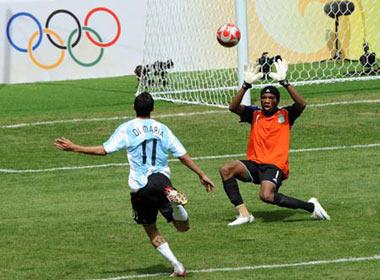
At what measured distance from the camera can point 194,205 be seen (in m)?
16.1

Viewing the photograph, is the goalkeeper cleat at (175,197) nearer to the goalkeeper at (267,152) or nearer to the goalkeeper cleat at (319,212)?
the goalkeeper at (267,152)

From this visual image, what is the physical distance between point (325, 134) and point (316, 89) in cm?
566

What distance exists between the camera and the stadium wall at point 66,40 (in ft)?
104

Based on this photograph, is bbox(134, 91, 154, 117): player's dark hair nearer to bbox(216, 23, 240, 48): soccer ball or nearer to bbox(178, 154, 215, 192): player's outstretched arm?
bbox(178, 154, 215, 192): player's outstretched arm

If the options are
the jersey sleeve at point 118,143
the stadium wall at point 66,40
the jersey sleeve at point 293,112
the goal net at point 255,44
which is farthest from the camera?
the stadium wall at point 66,40

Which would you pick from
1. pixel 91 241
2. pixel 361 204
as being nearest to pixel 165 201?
pixel 91 241

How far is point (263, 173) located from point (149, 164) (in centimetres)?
318

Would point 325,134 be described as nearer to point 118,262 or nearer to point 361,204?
point 361,204

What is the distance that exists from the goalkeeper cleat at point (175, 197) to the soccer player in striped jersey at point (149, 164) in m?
0.13

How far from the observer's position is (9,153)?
21.4 m

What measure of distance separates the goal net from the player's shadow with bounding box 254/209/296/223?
31.5 ft

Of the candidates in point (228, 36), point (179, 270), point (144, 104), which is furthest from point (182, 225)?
point (228, 36)

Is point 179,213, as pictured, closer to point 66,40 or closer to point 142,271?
point 142,271

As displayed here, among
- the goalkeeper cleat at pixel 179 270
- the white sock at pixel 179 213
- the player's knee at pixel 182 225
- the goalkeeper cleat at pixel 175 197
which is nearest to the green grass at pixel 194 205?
the goalkeeper cleat at pixel 179 270
